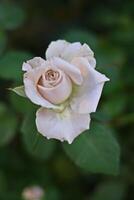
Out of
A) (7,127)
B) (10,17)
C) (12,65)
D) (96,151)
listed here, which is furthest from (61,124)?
(10,17)

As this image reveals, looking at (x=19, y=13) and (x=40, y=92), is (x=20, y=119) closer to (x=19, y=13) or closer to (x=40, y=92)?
(x=19, y=13)

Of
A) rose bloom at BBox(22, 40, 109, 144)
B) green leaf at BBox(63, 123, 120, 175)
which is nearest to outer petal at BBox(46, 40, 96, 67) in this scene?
rose bloom at BBox(22, 40, 109, 144)

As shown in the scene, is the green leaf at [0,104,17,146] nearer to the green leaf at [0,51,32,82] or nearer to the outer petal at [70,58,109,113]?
the green leaf at [0,51,32,82]

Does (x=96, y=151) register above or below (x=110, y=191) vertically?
above

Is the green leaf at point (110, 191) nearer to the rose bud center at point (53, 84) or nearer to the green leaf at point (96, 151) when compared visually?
the green leaf at point (96, 151)

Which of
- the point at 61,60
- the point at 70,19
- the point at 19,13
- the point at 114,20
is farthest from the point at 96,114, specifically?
the point at 70,19

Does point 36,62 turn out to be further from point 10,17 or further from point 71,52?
point 10,17
